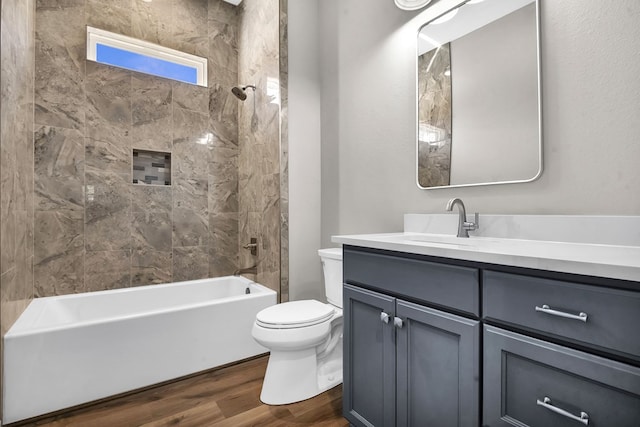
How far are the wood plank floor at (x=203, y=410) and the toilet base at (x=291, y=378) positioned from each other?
0.12 ft

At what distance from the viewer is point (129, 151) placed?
259cm

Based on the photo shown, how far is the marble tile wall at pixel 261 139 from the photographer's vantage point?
8.04 ft

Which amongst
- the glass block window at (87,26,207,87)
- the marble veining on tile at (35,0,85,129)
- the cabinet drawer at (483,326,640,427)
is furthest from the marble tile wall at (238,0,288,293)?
the cabinet drawer at (483,326,640,427)

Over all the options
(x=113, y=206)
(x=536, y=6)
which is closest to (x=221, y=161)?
(x=113, y=206)

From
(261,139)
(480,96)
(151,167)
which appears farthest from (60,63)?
(480,96)

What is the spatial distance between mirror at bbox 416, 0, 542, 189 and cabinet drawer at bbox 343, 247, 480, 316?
0.67 m

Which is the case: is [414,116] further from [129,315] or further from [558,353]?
[129,315]

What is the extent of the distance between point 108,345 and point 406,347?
1.64 meters

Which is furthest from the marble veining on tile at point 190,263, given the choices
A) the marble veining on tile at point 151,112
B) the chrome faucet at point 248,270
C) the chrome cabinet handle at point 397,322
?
the chrome cabinet handle at point 397,322

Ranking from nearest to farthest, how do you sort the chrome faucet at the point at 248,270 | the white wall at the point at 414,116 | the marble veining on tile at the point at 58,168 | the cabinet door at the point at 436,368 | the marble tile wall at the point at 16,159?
the cabinet door at the point at 436,368, the white wall at the point at 414,116, the marble tile wall at the point at 16,159, the marble veining on tile at the point at 58,168, the chrome faucet at the point at 248,270

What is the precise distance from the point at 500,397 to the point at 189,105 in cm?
306

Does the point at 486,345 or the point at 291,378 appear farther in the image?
the point at 291,378

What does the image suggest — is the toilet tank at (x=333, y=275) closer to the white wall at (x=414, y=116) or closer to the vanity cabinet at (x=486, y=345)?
the white wall at (x=414, y=116)

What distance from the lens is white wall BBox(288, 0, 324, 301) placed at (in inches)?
95.4
